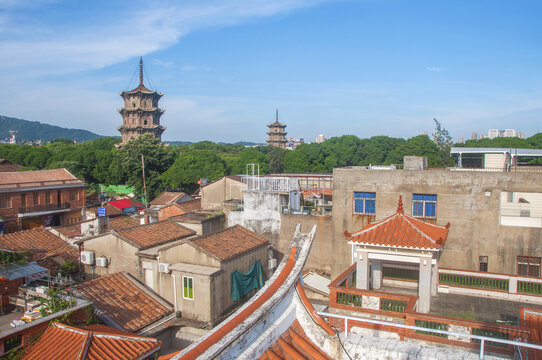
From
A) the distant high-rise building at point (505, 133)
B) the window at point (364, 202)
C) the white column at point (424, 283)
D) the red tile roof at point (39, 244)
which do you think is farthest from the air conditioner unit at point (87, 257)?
the distant high-rise building at point (505, 133)

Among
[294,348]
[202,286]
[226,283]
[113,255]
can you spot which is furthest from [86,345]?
[113,255]

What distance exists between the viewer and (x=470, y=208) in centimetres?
1506

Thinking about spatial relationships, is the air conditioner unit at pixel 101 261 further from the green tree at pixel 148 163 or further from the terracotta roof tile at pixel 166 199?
the green tree at pixel 148 163

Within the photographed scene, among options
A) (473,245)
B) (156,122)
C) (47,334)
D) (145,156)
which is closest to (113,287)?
(47,334)

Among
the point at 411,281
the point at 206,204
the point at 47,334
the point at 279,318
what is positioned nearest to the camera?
the point at 279,318

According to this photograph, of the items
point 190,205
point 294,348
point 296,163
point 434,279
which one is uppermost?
point 296,163

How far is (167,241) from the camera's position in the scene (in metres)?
16.4

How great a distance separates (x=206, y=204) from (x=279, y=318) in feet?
64.7

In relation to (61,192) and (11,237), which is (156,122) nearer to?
(61,192)

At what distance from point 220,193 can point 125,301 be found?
36.3 ft

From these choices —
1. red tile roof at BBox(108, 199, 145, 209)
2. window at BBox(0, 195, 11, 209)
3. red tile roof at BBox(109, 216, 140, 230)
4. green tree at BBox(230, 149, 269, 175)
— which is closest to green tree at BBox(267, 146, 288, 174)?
green tree at BBox(230, 149, 269, 175)

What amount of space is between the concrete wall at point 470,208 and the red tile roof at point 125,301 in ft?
30.7

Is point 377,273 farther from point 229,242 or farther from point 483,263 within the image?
point 229,242

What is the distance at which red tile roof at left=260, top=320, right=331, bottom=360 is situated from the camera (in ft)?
14.6
